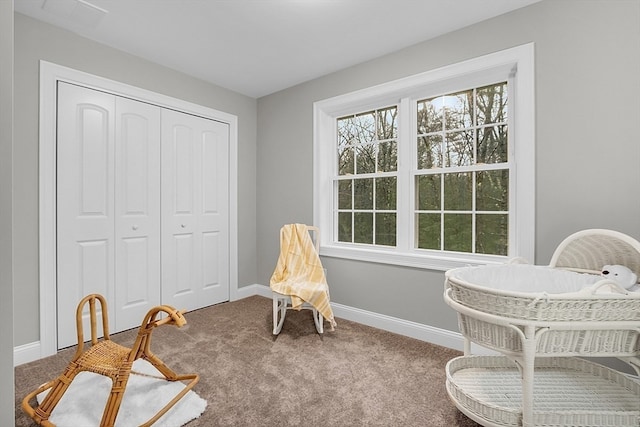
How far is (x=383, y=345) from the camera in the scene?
8.00ft

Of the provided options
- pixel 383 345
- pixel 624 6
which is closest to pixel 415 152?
pixel 624 6

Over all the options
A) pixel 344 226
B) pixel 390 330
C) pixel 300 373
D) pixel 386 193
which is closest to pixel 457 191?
pixel 386 193

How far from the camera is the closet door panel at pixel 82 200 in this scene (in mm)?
2352

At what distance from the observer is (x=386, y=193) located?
115 inches

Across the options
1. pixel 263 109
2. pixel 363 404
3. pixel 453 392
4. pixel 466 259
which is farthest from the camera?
pixel 263 109

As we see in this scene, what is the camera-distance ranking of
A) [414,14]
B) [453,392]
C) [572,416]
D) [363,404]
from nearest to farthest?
1. [572,416]
2. [453,392]
3. [363,404]
4. [414,14]

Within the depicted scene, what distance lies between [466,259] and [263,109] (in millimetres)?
2776

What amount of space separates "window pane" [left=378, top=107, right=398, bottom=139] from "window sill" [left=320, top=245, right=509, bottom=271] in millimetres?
1076

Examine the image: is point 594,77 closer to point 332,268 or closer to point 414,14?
point 414,14

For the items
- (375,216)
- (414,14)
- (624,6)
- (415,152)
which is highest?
(414,14)

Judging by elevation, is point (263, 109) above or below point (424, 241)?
above

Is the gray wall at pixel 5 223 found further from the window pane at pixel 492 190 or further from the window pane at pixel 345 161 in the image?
the window pane at pixel 492 190

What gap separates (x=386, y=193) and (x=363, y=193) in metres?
0.26

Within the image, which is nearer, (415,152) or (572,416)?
(572,416)
